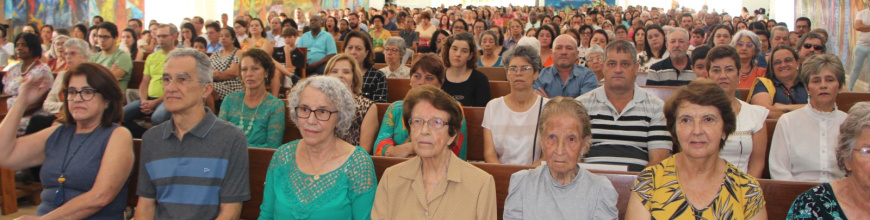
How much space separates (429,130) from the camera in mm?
2371

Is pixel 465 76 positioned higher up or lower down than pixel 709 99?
higher up

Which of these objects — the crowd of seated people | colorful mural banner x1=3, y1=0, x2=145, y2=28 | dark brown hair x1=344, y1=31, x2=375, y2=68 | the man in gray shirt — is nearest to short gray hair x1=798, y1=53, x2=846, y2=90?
the crowd of seated people

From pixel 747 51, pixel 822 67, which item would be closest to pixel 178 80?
pixel 822 67

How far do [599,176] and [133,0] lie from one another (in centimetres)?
1319

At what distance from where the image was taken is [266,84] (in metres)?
3.99

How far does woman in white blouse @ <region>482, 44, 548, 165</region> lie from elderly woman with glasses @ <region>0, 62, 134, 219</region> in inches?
66.7

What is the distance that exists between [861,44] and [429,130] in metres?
→ 8.45

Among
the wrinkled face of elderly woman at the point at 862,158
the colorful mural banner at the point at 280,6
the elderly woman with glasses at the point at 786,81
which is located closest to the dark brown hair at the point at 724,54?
the elderly woman with glasses at the point at 786,81

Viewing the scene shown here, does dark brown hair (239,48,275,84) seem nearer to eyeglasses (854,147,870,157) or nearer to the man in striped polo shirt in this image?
the man in striped polo shirt

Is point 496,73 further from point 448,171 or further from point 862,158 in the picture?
point 862,158

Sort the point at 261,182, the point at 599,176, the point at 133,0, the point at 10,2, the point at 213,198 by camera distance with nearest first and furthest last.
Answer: the point at 599,176, the point at 213,198, the point at 261,182, the point at 10,2, the point at 133,0

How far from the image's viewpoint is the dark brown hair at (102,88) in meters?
2.72

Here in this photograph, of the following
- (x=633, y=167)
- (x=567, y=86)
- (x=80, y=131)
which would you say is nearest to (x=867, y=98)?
(x=567, y=86)

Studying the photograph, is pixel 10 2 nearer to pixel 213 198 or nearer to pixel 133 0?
pixel 133 0
